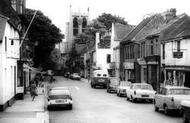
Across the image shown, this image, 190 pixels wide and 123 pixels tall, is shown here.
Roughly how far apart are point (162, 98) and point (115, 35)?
46312 mm

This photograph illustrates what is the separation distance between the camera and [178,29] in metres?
41.9

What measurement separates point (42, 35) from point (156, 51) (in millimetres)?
26723

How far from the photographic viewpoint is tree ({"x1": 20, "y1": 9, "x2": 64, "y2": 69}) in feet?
220

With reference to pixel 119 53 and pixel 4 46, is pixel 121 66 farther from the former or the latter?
pixel 4 46

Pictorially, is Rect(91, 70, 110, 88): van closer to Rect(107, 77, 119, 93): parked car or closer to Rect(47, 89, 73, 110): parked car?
Result: Rect(107, 77, 119, 93): parked car

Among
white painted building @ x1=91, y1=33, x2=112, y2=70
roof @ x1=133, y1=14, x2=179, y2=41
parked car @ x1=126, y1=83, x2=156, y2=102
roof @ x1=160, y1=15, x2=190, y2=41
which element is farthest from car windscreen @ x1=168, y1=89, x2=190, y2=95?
white painted building @ x1=91, y1=33, x2=112, y2=70

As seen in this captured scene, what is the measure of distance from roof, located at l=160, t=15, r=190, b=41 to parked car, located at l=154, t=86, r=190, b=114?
1503cm

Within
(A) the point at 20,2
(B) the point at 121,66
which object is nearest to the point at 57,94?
(A) the point at 20,2

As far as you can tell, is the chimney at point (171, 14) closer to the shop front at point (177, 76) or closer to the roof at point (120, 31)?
the shop front at point (177, 76)

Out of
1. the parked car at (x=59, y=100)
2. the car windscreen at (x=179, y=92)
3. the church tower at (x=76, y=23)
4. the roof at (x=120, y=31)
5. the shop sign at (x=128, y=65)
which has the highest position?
the church tower at (x=76, y=23)

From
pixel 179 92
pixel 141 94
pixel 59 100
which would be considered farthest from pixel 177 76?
pixel 179 92

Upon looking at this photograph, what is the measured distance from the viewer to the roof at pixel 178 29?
3892 cm

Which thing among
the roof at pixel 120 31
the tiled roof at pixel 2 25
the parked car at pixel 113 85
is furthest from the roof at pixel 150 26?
the tiled roof at pixel 2 25

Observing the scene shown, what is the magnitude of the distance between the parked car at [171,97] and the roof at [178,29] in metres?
15.0
